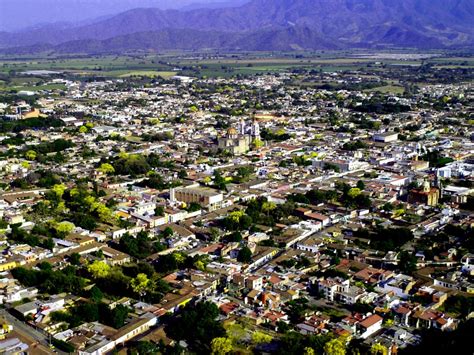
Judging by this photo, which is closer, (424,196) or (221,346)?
(221,346)

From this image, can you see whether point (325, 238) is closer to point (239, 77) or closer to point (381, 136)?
point (381, 136)

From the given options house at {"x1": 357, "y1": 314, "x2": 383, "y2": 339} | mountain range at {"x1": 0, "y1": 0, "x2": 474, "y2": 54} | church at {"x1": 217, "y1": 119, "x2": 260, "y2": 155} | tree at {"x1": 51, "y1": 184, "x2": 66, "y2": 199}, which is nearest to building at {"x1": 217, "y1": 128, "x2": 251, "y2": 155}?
church at {"x1": 217, "y1": 119, "x2": 260, "y2": 155}

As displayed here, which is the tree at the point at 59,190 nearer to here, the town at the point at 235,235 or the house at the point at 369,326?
the town at the point at 235,235

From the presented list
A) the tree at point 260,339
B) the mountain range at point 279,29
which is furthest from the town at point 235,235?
the mountain range at point 279,29

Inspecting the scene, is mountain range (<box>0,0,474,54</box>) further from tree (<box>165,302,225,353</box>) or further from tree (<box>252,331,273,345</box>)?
tree (<box>252,331,273,345</box>)

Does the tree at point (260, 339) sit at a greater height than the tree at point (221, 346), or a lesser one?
lesser

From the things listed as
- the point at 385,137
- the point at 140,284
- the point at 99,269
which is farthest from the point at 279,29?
the point at 140,284

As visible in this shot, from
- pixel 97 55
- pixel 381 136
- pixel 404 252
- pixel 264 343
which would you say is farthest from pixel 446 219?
pixel 97 55

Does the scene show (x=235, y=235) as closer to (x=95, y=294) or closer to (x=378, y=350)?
(x=95, y=294)
